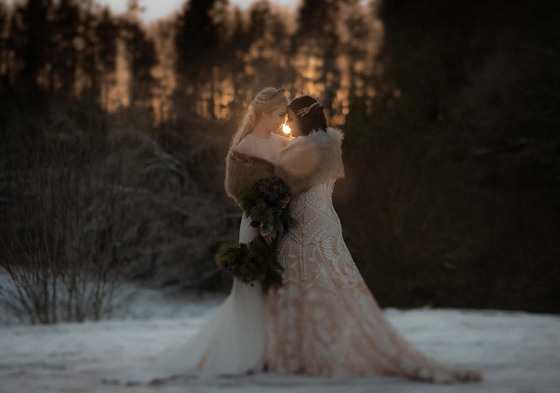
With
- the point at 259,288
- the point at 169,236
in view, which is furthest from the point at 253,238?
the point at 169,236

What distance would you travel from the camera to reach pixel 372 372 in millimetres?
4062

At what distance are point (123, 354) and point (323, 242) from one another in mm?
2071

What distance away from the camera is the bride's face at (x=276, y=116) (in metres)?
4.56

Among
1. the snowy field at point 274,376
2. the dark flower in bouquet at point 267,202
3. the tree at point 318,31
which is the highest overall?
the tree at point 318,31

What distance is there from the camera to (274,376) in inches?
161

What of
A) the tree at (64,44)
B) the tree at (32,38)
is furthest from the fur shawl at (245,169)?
the tree at (32,38)

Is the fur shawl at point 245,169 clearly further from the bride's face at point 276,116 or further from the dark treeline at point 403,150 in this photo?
the dark treeline at point 403,150

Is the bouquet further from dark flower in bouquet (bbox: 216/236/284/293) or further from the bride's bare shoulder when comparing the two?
the bride's bare shoulder

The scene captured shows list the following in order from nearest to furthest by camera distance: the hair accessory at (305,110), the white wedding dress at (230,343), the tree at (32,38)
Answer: the white wedding dress at (230,343) → the hair accessory at (305,110) → the tree at (32,38)

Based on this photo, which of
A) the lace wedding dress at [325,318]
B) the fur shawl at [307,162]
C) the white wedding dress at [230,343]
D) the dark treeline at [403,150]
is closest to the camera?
the lace wedding dress at [325,318]

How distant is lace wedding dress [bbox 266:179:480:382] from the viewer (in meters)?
4.07

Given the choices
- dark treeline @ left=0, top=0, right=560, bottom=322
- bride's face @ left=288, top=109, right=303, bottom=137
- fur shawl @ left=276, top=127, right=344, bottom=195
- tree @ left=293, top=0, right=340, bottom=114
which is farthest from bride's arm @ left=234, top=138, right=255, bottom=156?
tree @ left=293, top=0, right=340, bottom=114

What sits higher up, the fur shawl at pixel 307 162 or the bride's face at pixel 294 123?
the bride's face at pixel 294 123

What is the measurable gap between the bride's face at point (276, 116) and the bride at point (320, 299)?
0.05 metres
